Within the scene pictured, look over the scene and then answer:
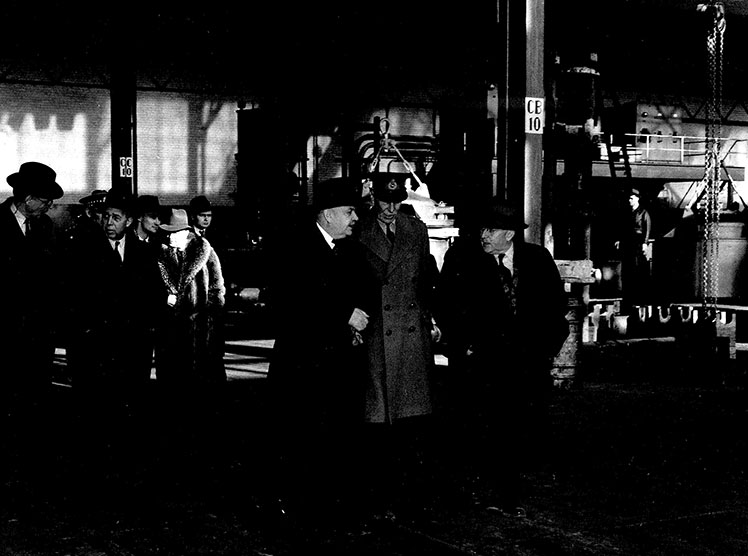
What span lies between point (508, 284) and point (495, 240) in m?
0.29

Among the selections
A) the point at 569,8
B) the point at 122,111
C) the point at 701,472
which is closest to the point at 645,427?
the point at 701,472

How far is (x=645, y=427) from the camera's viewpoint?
29.7ft

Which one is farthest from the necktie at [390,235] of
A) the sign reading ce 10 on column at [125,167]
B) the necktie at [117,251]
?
the sign reading ce 10 on column at [125,167]

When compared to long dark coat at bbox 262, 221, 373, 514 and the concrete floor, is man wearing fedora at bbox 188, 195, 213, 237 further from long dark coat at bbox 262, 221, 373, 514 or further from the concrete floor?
long dark coat at bbox 262, 221, 373, 514

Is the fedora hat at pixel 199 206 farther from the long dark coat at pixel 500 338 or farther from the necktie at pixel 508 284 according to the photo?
the necktie at pixel 508 284

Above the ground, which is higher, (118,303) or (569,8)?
(569,8)

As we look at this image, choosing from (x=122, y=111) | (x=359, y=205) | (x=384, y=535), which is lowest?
(x=384, y=535)

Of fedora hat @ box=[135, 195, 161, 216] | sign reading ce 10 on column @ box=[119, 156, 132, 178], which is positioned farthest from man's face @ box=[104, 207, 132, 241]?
sign reading ce 10 on column @ box=[119, 156, 132, 178]

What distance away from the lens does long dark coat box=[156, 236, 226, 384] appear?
996 centimetres

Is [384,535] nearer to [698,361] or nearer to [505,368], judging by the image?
[505,368]

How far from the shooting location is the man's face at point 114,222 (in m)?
8.21

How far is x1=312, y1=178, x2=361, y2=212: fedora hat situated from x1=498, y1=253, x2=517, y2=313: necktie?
3.54 ft

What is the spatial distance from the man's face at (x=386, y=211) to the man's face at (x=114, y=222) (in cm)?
263

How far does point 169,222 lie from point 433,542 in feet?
18.7
